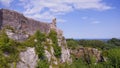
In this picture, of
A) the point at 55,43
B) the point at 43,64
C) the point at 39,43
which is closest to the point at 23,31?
the point at 39,43

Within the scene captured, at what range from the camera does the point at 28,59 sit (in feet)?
128

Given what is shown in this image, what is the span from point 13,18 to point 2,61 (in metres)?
8.55

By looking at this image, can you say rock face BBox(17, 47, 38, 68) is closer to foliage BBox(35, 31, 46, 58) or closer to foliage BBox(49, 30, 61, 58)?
foliage BBox(35, 31, 46, 58)

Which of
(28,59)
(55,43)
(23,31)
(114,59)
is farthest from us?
(114,59)

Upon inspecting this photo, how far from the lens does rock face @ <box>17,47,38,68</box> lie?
1478 inches

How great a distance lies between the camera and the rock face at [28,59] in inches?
1478

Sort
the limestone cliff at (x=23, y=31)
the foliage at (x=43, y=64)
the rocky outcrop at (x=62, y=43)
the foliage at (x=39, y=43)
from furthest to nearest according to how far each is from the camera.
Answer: the rocky outcrop at (x=62, y=43) < the foliage at (x=39, y=43) < the foliage at (x=43, y=64) < the limestone cliff at (x=23, y=31)

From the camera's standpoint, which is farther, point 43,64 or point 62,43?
point 62,43

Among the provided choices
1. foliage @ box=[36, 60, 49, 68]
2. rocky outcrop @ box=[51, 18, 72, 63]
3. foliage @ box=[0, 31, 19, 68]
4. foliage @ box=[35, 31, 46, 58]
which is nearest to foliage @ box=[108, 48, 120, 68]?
rocky outcrop @ box=[51, 18, 72, 63]

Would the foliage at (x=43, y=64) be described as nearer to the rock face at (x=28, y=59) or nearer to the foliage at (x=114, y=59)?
the rock face at (x=28, y=59)

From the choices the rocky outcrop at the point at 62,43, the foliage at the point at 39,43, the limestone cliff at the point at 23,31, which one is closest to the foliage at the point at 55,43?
the limestone cliff at the point at 23,31

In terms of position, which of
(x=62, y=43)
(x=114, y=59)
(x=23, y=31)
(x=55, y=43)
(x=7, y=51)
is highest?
(x=23, y=31)

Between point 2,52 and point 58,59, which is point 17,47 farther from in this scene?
point 58,59

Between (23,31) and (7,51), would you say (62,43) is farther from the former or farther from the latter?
(7,51)
